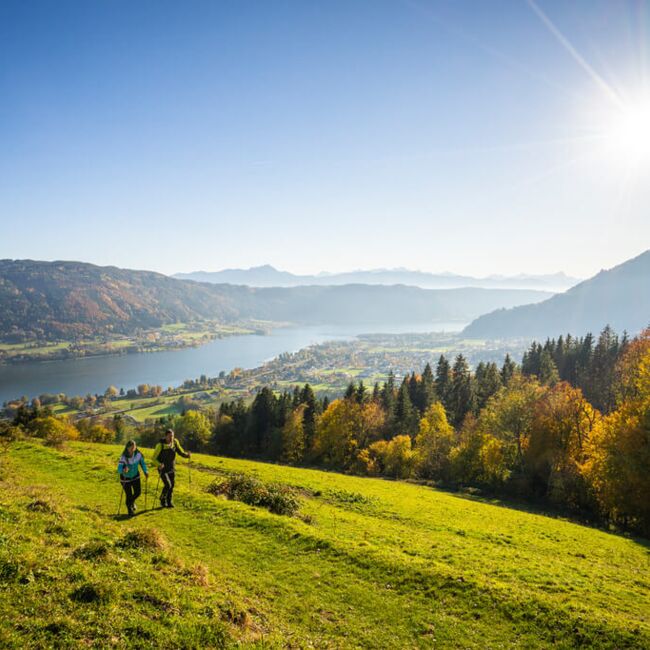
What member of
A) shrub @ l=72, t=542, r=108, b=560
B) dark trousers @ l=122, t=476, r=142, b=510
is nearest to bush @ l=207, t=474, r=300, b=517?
dark trousers @ l=122, t=476, r=142, b=510

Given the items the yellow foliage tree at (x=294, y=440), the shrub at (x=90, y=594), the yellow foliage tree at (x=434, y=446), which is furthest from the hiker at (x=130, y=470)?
the yellow foliage tree at (x=294, y=440)

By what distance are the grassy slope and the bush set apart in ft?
2.82

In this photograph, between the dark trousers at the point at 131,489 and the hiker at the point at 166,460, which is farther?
the hiker at the point at 166,460

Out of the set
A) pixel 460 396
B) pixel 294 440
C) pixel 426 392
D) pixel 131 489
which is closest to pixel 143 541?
pixel 131 489

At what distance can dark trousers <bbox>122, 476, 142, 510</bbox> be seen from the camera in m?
15.0

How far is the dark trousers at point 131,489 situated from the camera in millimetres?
14961

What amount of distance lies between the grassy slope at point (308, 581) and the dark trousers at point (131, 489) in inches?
29.3

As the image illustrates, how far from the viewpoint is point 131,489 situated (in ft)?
49.9

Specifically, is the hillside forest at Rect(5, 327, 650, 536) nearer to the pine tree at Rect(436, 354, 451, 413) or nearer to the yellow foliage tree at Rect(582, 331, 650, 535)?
the yellow foliage tree at Rect(582, 331, 650, 535)

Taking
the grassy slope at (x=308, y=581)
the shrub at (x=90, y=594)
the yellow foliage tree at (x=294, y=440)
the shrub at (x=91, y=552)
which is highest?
the shrub at (x=90, y=594)

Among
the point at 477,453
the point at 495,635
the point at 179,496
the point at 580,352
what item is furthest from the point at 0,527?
the point at 580,352

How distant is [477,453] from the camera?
135 ft

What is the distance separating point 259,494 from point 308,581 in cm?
825

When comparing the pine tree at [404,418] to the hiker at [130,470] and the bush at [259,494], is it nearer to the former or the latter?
the bush at [259,494]
